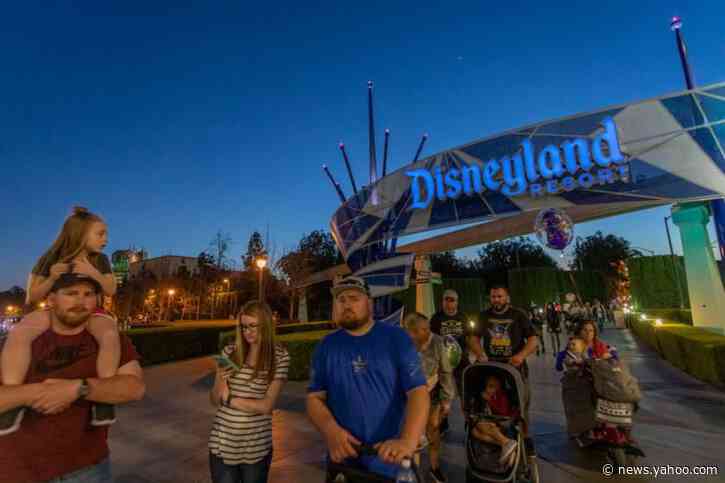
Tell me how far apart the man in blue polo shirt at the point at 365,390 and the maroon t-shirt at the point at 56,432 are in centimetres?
110

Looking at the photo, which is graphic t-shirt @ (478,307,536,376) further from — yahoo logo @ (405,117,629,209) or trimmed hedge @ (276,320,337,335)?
trimmed hedge @ (276,320,337,335)

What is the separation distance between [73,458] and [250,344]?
121 centimetres

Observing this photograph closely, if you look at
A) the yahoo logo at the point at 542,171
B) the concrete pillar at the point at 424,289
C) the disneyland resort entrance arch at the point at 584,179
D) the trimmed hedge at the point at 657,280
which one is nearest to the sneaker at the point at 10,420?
the disneyland resort entrance arch at the point at 584,179

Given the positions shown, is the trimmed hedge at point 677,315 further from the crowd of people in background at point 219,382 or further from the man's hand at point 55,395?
the man's hand at point 55,395

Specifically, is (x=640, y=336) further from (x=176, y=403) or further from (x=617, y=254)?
(x=617, y=254)

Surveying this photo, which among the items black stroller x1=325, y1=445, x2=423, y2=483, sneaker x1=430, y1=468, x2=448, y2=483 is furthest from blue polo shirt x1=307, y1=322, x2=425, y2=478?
sneaker x1=430, y1=468, x2=448, y2=483

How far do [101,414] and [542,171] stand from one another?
1453cm

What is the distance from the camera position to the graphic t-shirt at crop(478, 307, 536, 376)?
15.2ft

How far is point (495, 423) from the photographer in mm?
3432

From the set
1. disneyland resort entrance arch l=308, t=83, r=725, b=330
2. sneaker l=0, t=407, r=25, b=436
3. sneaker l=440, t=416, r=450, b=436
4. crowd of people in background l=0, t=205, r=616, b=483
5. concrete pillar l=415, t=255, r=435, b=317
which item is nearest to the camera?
sneaker l=0, t=407, r=25, b=436

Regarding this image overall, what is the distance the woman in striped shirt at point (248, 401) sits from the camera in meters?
2.42

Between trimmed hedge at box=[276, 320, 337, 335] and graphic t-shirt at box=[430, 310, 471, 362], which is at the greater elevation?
graphic t-shirt at box=[430, 310, 471, 362]

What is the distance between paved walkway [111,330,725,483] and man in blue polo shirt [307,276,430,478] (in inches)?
90.9

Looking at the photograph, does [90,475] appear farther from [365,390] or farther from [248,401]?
[365,390]
